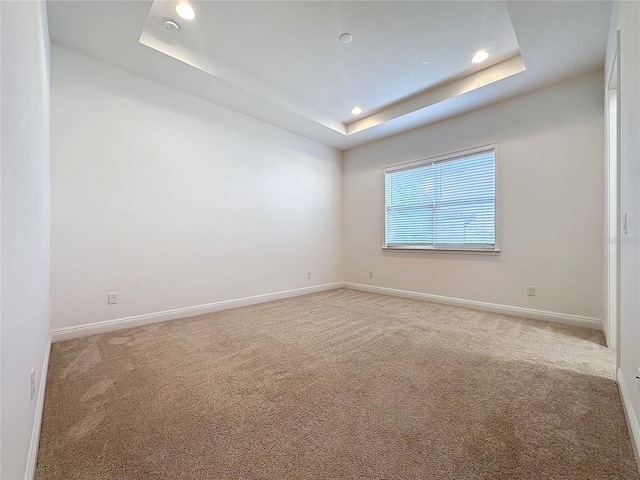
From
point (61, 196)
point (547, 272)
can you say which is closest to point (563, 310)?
point (547, 272)

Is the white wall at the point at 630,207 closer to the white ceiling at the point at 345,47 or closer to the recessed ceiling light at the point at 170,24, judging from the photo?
the white ceiling at the point at 345,47

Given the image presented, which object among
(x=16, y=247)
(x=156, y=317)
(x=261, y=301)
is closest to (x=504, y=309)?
(x=261, y=301)

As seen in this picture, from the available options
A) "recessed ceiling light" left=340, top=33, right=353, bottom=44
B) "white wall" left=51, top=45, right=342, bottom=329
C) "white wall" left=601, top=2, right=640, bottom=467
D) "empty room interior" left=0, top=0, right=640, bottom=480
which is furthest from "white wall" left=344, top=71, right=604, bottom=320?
"white wall" left=51, top=45, right=342, bottom=329

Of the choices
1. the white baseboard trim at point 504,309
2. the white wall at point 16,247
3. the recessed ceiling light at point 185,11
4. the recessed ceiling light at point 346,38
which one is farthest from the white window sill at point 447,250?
the white wall at point 16,247

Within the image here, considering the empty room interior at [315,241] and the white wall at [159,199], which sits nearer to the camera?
the empty room interior at [315,241]

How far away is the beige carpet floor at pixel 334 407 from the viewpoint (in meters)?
1.18

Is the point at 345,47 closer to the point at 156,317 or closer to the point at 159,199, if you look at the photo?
the point at 159,199

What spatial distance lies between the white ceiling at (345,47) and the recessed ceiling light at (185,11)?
6cm

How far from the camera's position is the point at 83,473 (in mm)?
1140

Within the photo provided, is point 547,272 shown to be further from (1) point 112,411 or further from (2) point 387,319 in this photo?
(1) point 112,411

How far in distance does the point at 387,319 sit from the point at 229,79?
341 cm

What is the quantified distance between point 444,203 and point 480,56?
1882 mm

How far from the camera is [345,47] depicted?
285 centimetres

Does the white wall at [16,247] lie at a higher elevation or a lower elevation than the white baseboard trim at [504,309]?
higher
